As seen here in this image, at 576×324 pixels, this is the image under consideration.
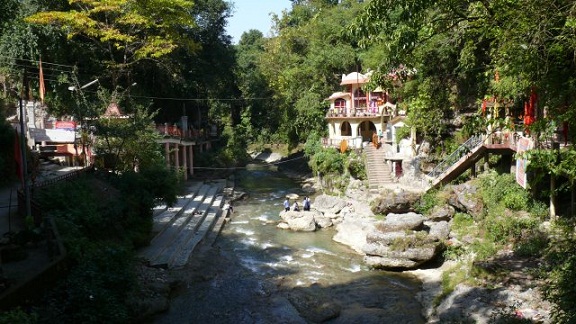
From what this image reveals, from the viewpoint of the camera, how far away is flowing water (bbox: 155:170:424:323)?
51.4 feet

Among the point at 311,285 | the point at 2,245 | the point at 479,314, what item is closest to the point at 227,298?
the point at 311,285

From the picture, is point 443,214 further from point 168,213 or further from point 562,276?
point 168,213

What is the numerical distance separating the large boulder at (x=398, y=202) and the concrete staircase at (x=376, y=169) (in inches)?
210

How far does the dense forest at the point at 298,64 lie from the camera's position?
376 inches

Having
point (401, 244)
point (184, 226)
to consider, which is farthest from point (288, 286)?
point (184, 226)

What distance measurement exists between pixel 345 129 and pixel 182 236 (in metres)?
22.9

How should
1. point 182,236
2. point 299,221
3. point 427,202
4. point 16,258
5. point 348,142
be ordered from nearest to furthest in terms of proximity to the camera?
point 16,258, point 182,236, point 427,202, point 299,221, point 348,142

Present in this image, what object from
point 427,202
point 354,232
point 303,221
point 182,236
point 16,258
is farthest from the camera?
point 303,221

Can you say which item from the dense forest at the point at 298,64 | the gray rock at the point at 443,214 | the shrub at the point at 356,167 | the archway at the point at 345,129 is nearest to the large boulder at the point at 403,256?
the gray rock at the point at 443,214

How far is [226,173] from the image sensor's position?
45906mm

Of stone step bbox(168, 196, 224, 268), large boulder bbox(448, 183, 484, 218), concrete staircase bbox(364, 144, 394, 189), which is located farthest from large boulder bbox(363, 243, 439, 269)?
concrete staircase bbox(364, 144, 394, 189)

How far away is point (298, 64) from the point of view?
51.2m

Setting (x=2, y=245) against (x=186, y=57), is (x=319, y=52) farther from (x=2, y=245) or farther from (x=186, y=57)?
(x=2, y=245)

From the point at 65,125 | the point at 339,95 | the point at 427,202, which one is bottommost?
the point at 427,202
